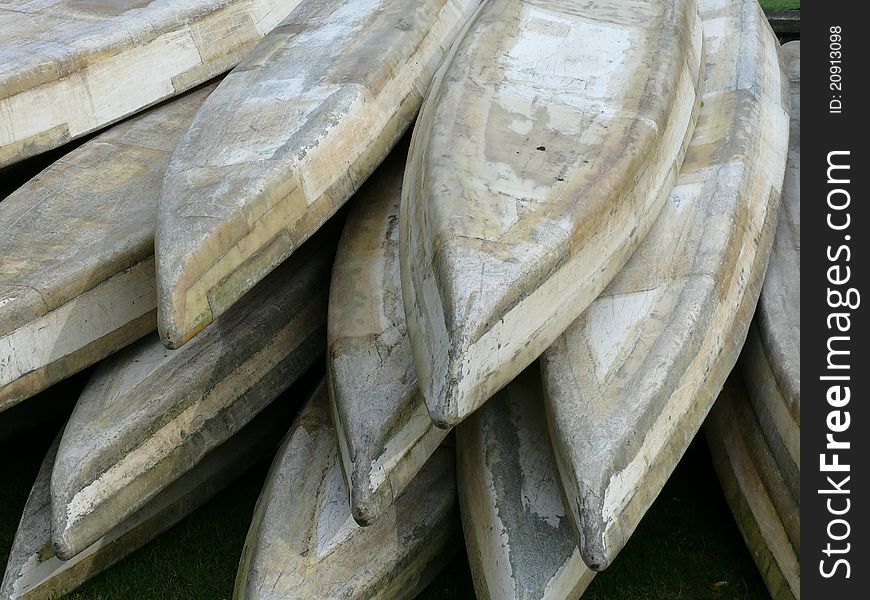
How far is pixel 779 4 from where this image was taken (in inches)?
238

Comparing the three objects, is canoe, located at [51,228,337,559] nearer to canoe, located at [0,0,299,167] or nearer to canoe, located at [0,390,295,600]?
canoe, located at [0,390,295,600]

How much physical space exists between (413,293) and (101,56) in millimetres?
1646

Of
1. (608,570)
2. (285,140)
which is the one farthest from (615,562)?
(285,140)

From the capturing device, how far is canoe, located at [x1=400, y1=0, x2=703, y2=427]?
6.79 feet

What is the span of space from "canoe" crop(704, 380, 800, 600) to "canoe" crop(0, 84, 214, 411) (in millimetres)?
1550

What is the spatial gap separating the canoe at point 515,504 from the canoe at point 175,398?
614 mm

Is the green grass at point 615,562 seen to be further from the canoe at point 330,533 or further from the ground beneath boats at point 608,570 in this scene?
the canoe at point 330,533

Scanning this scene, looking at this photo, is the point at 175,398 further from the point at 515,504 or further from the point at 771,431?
the point at 771,431

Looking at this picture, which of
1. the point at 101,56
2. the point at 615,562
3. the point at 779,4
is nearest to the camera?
the point at 615,562

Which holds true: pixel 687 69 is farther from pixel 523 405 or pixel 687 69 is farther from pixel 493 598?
pixel 493 598

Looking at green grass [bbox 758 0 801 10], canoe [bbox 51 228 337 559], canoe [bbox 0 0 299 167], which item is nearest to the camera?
canoe [bbox 51 228 337 559]
